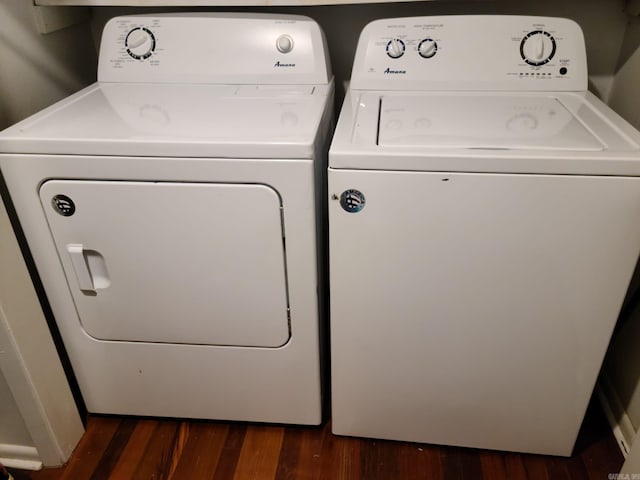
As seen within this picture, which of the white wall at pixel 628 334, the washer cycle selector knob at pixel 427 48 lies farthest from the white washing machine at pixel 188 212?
the white wall at pixel 628 334

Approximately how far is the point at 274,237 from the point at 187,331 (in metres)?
0.34

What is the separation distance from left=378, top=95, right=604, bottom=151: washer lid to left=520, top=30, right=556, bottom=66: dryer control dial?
0.10 meters

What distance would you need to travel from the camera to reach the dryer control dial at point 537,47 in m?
1.21

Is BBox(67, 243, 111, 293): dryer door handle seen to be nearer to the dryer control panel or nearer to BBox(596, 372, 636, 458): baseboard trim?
the dryer control panel

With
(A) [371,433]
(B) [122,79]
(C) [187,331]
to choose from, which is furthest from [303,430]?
(B) [122,79]

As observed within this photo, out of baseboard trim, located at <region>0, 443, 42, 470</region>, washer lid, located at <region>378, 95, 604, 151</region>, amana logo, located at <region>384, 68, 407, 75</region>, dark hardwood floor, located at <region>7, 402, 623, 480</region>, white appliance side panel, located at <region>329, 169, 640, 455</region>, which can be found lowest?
dark hardwood floor, located at <region>7, 402, 623, 480</region>

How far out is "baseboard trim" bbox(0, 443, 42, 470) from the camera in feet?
4.22

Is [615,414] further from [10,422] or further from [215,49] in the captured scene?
[10,422]

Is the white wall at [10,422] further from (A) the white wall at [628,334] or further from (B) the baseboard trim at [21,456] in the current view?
(A) the white wall at [628,334]

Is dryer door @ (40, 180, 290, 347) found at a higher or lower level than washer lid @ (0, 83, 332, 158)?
lower

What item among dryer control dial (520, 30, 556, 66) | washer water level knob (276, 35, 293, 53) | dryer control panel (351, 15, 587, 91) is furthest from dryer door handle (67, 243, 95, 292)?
dryer control dial (520, 30, 556, 66)

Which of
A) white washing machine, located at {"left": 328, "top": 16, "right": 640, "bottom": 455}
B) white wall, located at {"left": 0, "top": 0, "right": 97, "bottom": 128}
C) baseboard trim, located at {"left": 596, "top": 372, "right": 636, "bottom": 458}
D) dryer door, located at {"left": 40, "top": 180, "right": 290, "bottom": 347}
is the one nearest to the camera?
white washing machine, located at {"left": 328, "top": 16, "right": 640, "bottom": 455}

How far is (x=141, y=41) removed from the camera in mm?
1303

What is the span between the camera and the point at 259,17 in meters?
1.28
